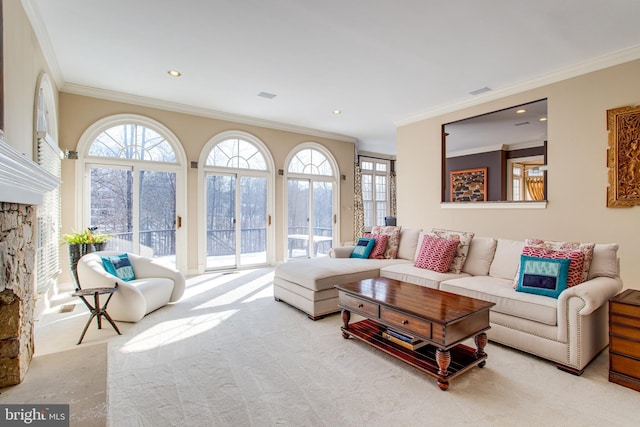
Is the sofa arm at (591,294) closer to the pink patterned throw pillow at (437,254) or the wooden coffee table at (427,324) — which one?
the wooden coffee table at (427,324)

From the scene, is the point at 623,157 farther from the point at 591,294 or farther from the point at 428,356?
the point at 428,356

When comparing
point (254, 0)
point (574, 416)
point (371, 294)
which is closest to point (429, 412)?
point (574, 416)

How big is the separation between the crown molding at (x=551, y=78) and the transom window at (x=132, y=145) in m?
4.53

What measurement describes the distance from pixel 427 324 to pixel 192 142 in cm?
488

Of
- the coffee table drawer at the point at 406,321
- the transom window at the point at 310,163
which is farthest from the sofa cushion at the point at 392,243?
the transom window at the point at 310,163

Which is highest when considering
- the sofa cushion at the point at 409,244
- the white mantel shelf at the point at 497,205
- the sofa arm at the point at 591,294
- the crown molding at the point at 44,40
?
the crown molding at the point at 44,40

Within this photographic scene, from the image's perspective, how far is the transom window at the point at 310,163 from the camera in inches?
269

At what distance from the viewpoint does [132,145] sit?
4.98 meters

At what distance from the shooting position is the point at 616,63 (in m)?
3.54

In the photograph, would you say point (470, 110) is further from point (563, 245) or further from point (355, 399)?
point (355, 399)

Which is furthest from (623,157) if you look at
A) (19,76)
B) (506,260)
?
(19,76)

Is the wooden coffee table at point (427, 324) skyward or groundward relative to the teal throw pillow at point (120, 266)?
groundward

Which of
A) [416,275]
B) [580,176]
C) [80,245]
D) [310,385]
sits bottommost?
[310,385]

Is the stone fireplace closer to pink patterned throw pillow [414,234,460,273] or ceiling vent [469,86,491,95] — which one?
pink patterned throw pillow [414,234,460,273]
